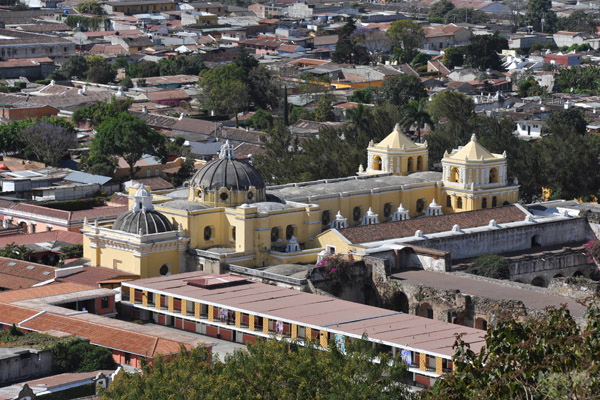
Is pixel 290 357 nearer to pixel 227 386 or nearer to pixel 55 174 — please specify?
pixel 227 386

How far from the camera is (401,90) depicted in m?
108

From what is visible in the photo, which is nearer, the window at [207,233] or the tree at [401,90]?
the window at [207,233]

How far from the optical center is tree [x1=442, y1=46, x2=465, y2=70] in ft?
433

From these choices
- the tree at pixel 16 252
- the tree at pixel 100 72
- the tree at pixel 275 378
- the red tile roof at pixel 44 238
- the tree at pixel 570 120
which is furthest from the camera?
the tree at pixel 100 72

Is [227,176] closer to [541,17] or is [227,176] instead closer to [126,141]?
[126,141]

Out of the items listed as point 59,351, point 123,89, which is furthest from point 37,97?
point 59,351

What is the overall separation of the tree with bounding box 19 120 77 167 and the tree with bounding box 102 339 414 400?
4445 cm

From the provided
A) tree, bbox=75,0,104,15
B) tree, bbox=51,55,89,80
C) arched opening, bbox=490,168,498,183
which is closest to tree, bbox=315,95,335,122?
tree, bbox=51,55,89,80

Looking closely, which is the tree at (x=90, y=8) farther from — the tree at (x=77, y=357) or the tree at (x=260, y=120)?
the tree at (x=77, y=357)

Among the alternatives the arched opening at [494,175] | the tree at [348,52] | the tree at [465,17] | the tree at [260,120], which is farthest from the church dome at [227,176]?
the tree at [465,17]

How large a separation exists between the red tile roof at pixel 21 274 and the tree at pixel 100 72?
62424mm

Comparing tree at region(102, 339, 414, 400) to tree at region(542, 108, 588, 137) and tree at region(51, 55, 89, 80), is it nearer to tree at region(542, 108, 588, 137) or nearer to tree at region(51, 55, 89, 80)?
tree at region(542, 108, 588, 137)

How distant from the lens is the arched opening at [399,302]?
176ft

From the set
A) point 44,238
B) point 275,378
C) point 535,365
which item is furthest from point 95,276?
point 535,365
